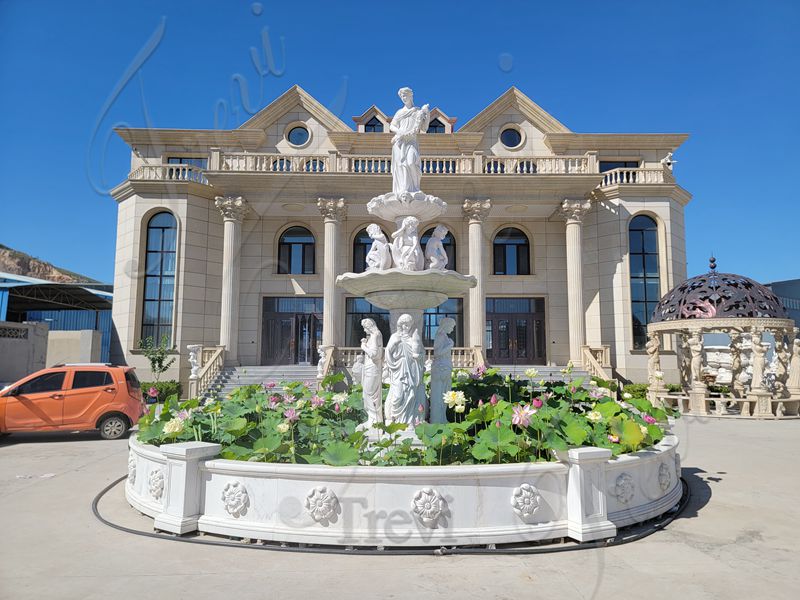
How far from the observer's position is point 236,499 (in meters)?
5.19

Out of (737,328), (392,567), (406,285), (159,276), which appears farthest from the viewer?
(159,276)

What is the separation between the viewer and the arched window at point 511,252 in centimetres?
2505

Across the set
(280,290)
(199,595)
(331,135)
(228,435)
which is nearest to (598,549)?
(199,595)

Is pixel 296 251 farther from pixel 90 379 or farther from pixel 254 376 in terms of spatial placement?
pixel 90 379

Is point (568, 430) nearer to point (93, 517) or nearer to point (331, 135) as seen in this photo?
point (93, 517)

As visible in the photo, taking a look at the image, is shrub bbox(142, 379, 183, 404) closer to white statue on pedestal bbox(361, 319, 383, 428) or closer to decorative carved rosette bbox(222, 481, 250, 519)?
white statue on pedestal bbox(361, 319, 383, 428)

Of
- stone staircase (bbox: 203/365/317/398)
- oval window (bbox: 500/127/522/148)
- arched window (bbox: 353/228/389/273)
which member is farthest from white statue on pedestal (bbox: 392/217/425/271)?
oval window (bbox: 500/127/522/148)

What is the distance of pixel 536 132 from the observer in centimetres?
2625

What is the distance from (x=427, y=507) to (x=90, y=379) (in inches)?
440

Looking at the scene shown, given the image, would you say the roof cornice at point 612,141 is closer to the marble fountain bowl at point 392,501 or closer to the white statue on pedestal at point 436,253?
the white statue on pedestal at point 436,253

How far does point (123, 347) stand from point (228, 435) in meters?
19.0

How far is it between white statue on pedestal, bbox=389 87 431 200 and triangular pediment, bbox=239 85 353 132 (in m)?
18.2

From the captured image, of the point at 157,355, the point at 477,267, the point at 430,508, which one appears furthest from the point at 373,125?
the point at 430,508

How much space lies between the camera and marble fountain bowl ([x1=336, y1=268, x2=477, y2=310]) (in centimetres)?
729
